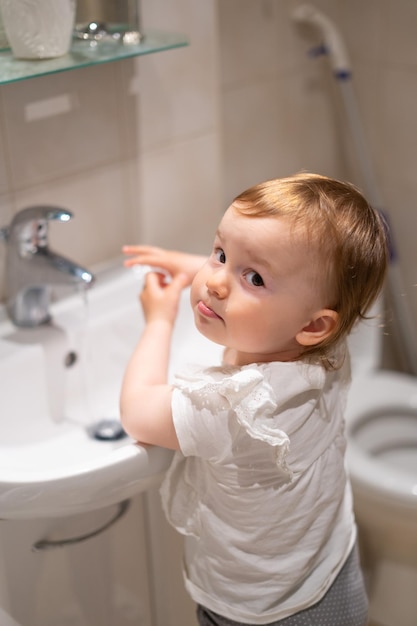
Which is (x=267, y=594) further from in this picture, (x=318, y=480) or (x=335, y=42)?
(x=335, y=42)

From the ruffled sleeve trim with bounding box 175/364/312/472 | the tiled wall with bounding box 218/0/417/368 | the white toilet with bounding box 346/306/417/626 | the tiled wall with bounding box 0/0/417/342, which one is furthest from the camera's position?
the tiled wall with bounding box 218/0/417/368

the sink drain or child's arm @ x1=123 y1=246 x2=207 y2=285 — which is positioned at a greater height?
child's arm @ x1=123 y1=246 x2=207 y2=285

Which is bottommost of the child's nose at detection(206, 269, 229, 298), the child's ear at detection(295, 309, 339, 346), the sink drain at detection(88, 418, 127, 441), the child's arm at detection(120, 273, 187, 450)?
the sink drain at detection(88, 418, 127, 441)

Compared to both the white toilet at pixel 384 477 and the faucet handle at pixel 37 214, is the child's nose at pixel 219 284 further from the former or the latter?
the white toilet at pixel 384 477

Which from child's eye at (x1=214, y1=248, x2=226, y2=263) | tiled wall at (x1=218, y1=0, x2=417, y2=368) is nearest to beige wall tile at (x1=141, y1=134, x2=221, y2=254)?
tiled wall at (x1=218, y1=0, x2=417, y2=368)

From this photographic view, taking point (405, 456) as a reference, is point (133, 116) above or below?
above

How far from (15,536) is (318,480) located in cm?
37

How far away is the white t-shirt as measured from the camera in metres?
0.78

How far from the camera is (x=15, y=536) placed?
0.96 meters

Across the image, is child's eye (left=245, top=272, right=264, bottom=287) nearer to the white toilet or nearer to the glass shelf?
the glass shelf

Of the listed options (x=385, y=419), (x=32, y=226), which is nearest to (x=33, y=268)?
(x=32, y=226)

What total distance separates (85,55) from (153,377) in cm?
45

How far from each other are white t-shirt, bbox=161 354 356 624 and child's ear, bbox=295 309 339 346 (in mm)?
28

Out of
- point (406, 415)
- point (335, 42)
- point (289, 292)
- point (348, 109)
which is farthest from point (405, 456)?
point (289, 292)
